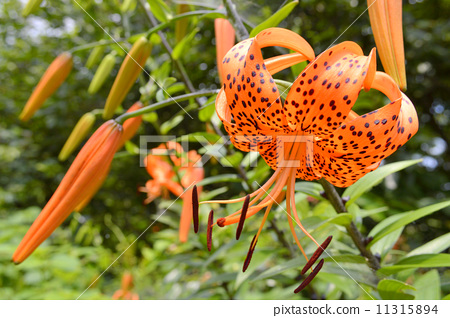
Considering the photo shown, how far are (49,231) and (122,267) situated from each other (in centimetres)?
116

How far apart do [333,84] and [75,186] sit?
13.9 inches

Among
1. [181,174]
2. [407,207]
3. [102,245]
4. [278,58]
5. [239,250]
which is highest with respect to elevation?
[278,58]

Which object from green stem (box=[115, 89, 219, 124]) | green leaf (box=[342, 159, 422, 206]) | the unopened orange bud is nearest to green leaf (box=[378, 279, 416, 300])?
green leaf (box=[342, 159, 422, 206])

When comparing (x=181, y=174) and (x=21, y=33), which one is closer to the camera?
(x=181, y=174)

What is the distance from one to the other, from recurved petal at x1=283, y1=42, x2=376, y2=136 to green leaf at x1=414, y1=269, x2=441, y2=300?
0.35 m

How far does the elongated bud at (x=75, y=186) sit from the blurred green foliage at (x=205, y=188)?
4.0 inches

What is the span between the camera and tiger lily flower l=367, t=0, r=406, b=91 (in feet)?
1.21

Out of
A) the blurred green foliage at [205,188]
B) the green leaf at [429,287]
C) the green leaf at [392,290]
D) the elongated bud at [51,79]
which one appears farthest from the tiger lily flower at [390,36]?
the elongated bud at [51,79]

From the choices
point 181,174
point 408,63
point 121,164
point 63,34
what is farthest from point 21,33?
point 408,63

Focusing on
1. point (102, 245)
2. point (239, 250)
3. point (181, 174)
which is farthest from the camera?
point (102, 245)

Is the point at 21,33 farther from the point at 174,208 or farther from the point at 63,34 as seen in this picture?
the point at 174,208

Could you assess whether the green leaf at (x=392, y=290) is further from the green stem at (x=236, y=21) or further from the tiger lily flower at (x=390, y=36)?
the green stem at (x=236, y=21)

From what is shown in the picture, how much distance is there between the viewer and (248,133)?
0.45m
